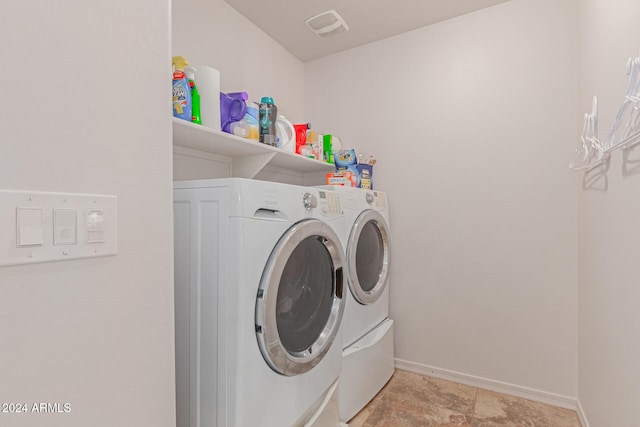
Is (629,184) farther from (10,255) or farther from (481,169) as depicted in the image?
(10,255)

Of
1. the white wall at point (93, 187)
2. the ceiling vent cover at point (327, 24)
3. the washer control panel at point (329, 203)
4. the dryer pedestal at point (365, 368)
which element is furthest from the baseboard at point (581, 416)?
the ceiling vent cover at point (327, 24)

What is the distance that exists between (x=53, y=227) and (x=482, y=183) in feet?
6.67

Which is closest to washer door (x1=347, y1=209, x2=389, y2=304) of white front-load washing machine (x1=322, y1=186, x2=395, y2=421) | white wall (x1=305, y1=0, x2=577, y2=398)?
white front-load washing machine (x1=322, y1=186, x2=395, y2=421)

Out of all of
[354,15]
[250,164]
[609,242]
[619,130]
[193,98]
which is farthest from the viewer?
[354,15]

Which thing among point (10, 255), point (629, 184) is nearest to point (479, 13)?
point (629, 184)

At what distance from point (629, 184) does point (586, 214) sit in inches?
23.6

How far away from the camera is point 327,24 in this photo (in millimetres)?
2021

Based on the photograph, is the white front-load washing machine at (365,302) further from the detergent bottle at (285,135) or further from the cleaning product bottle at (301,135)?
the cleaning product bottle at (301,135)

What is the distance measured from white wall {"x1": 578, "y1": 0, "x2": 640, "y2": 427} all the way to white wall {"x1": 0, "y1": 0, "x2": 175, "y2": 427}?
4.53 ft

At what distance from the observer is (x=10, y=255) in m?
0.51

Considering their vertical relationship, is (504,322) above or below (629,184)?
below

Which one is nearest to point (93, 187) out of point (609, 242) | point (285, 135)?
point (285, 135)

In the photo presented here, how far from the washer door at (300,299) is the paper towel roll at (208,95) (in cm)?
63

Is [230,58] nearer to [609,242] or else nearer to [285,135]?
[285,135]
